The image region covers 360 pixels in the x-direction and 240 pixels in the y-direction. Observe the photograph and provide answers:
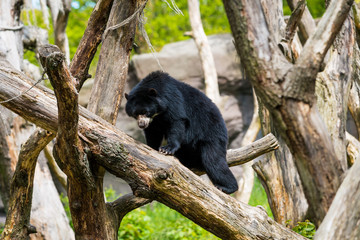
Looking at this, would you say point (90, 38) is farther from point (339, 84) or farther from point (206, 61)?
point (206, 61)

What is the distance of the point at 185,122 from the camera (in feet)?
14.9

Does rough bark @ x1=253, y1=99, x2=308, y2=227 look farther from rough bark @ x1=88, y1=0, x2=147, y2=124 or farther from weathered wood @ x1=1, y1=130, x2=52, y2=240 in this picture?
weathered wood @ x1=1, y1=130, x2=52, y2=240

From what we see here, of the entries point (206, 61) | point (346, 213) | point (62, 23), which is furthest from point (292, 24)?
point (62, 23)

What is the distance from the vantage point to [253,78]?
2.21 m

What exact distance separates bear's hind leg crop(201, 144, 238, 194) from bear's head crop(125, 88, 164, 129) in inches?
25.9

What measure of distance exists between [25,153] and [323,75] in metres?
3.03


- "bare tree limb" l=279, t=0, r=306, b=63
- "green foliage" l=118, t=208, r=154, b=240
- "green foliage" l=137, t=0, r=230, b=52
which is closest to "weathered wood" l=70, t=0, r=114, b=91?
"bare tree limb" l=279, t=0, r=306, b=63

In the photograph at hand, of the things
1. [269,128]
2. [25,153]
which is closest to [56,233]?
[25,153]

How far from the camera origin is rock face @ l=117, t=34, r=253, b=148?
1092cm

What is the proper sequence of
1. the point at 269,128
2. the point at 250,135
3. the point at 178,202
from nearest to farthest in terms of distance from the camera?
the point at 178,202 < the point at 269,128 < the point at 250,135

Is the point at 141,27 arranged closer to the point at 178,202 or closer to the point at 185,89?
the point at 185,89

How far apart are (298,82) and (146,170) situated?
57.6 inches

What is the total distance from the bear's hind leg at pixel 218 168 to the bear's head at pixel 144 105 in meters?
0.66

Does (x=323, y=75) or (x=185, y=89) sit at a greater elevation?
(x=323, y=75)
